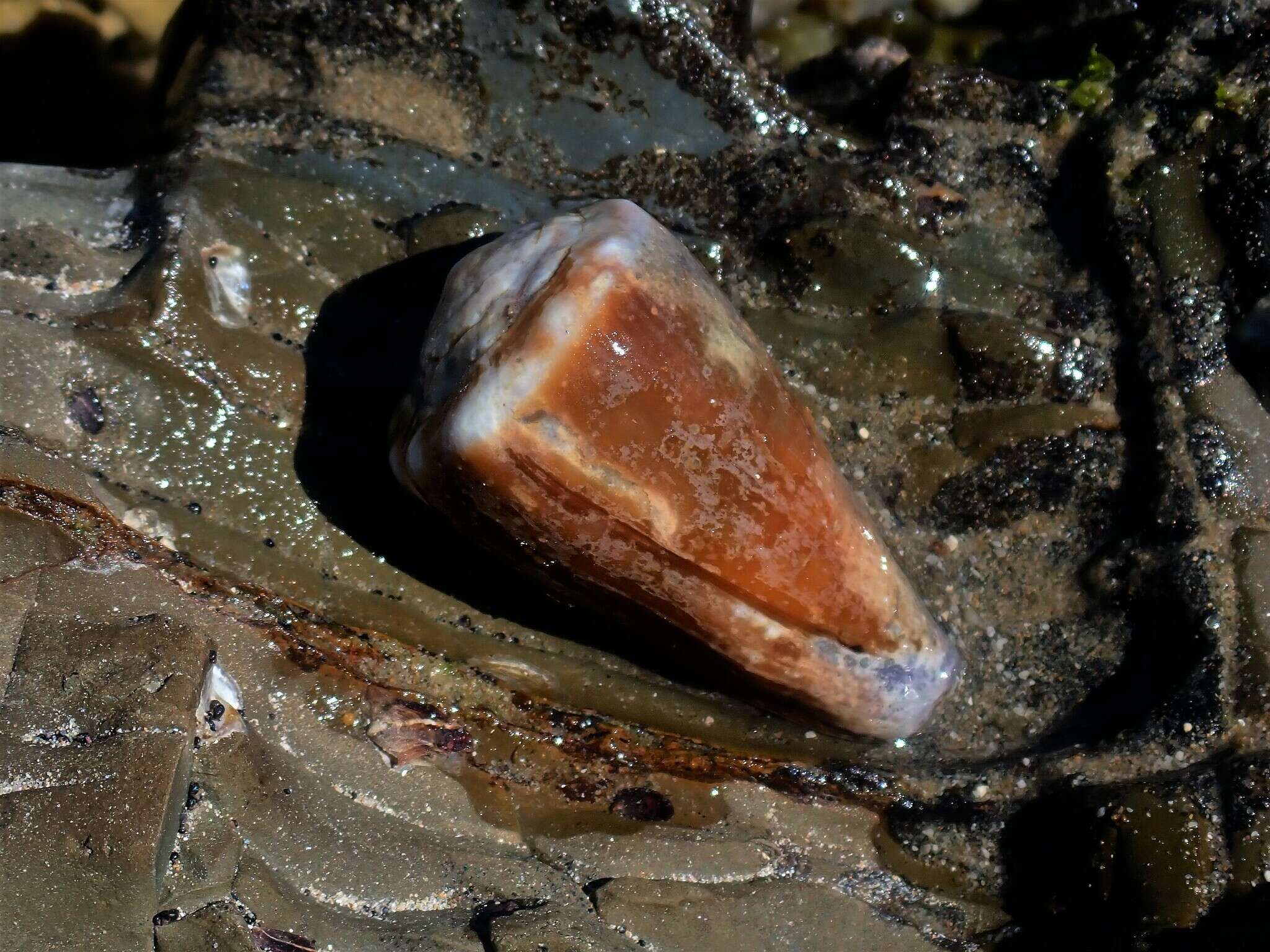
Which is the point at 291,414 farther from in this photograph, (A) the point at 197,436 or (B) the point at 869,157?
(B) the point at 869,157

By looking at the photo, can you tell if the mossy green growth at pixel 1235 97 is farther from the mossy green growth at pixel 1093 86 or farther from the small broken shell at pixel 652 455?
the small broken shell at pixel 652 455

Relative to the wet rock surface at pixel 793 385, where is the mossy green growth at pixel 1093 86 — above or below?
above

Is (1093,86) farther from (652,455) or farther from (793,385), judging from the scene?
(652,455)

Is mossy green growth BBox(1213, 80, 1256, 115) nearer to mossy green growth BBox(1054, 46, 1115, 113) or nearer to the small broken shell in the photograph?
mossy green growth BBox(1054, 46, 1115, 113)

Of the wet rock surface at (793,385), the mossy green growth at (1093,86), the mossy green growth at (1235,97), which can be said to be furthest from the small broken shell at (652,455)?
the mossy green growth at (1235,97)

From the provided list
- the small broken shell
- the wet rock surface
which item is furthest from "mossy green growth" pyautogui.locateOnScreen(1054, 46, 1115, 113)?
the small broken shell

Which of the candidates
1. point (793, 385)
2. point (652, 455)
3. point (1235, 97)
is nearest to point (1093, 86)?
point (1235, 97)

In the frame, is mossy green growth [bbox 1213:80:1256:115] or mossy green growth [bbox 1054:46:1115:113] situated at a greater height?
mossy green growth [bbox 1213:80:1256:115]
